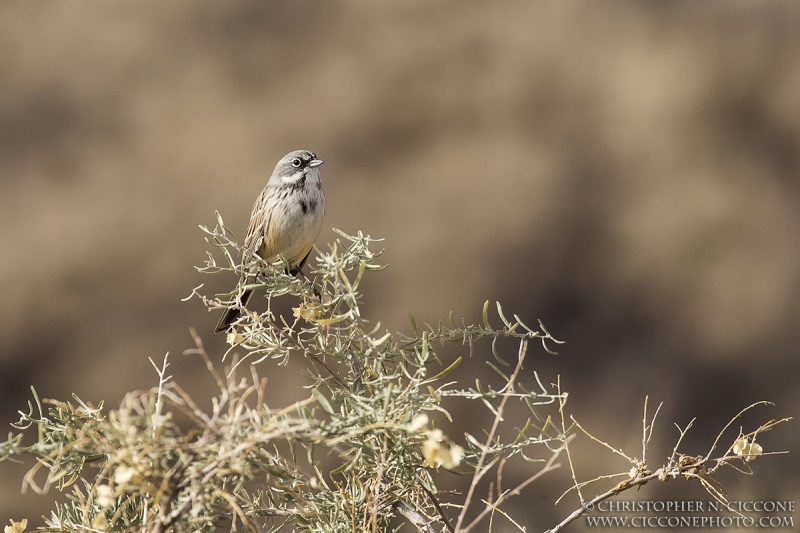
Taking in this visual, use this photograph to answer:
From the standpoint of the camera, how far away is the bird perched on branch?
2816 mm

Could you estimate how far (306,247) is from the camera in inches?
113

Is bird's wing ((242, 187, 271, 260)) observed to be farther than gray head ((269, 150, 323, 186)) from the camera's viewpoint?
No

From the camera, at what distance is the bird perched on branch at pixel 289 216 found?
9.24 feet

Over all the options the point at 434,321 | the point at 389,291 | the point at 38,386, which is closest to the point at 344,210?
the point at 389,291

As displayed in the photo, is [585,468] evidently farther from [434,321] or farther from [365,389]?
[365,389]

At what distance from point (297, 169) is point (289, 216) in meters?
0.26

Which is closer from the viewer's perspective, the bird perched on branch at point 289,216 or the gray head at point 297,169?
the bird perched on branch at point 289,216

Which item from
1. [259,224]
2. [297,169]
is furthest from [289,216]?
[297,169]

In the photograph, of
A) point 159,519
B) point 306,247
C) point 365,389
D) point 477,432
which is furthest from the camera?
point 477,432

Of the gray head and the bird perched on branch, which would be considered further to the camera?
the gray head

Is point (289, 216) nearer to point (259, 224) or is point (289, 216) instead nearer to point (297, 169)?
point (259, 224)

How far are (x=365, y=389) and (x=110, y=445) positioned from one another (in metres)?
0.43

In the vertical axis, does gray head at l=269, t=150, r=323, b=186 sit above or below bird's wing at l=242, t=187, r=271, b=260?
above

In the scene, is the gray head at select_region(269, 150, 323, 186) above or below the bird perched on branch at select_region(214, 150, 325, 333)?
above
